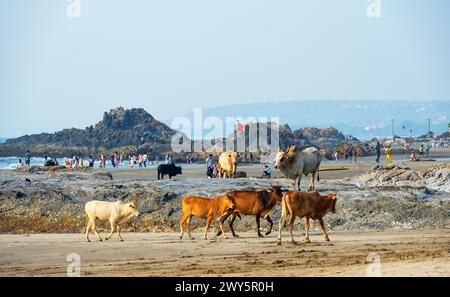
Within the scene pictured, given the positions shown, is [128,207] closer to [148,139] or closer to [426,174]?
[426,174]

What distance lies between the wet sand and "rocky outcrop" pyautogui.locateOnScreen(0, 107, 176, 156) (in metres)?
93.4

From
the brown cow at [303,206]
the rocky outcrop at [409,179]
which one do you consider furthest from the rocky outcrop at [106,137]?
the brown cow at [303,206]

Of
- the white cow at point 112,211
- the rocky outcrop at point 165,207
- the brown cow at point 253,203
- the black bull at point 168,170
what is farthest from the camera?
the black bull at point 168,170

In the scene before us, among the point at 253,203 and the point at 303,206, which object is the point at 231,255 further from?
the point at 253,203

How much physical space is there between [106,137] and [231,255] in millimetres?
106933

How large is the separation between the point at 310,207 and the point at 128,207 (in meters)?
4.32

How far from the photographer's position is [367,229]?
27047 mm

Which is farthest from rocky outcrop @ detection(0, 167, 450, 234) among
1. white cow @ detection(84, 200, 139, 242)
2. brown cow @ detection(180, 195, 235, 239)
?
white cow @ detection(84, 200, 139, 242)

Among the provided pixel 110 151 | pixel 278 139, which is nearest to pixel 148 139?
pixel 110 151

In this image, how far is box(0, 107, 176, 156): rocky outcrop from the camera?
122688mm

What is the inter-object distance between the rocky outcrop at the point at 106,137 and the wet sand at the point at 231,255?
93.4 metres

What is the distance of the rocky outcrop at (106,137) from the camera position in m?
123

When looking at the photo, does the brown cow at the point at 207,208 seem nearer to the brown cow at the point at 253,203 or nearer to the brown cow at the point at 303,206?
the brown cow at the point at 253,203
